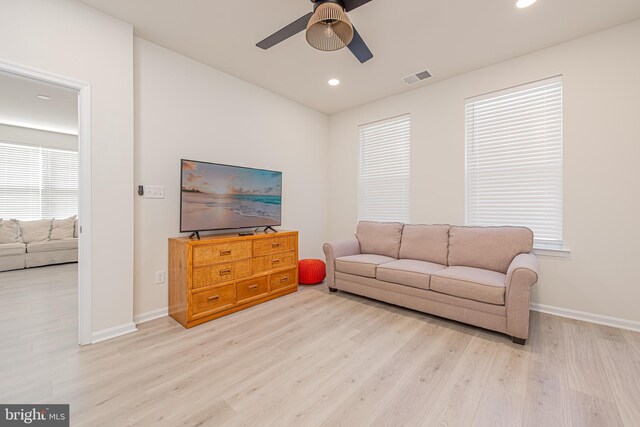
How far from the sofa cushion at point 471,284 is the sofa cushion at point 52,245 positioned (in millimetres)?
6297

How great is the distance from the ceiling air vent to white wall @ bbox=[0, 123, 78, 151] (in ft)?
22.7

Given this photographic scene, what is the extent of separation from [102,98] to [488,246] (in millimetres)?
3848

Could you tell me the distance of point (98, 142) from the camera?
2.17m

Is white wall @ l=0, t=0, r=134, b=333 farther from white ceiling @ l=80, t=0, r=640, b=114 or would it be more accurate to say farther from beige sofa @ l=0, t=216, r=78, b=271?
beige sofa @ l=0, t=216, r=78, b=271

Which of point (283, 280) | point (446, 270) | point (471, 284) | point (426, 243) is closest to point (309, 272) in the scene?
point (283, 280)

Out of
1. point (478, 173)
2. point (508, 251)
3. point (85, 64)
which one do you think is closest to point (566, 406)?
point (508, 251)

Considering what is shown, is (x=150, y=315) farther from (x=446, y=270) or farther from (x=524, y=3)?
(x=524, y=3)

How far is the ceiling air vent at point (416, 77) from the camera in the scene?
320cm

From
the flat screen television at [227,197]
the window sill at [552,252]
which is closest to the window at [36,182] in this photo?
the flat screen television at [227,197]

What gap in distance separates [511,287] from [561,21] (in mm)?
2358

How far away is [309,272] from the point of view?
146 inches

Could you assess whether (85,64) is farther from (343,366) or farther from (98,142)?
(343,366)

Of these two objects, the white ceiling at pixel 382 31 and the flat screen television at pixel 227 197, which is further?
the flat screen television at pixel 227 197

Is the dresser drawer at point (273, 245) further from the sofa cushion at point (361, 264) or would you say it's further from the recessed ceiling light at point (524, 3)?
the recessed ceiling light at point (524, 3)
